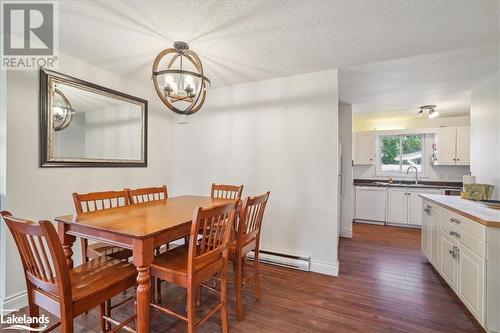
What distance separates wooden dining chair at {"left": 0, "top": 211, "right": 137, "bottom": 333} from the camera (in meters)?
1.13

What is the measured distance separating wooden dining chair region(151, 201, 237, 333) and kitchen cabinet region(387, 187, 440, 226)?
14.5 ft

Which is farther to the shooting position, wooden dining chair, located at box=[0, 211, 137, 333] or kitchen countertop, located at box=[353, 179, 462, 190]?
kitchen countertop, located at box=[353, 179, 462, 190]

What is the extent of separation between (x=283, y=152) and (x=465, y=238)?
1.90m

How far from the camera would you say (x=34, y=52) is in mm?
2143

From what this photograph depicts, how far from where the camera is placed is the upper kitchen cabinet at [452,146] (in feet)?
15.0

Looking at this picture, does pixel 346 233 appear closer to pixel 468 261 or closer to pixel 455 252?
pixel 455 252

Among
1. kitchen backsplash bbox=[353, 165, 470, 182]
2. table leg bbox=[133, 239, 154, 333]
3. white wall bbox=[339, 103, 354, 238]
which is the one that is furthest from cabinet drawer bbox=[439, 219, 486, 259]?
kitchen backsplash bbox=[353, 165, 470, 182]

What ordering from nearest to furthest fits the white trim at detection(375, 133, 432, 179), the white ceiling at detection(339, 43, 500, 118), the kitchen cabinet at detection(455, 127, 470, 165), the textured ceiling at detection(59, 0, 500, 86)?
1. the textured ceiling at detection(59, 0, 500, 86)
2. the white ceiling at detection(339, 43, 500, 118)
3. the kitchen cabinet at detection(455, 127, 470, 165)
4. the white trim at detection(375, 133, 432, 179)

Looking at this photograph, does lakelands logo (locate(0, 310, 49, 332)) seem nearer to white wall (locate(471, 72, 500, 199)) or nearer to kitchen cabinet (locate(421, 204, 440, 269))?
kitchen cabinet (locate(421, 204, 440, 269))

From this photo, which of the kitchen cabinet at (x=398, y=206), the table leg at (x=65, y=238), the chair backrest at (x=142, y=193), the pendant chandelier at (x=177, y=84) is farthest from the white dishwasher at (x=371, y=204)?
the table leg at (x=65, y=238)

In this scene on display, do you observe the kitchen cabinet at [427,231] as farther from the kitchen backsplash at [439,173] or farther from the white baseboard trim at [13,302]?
the white baseboard trim at [13,302]

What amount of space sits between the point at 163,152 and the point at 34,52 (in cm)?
180

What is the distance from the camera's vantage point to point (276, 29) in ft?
6.41

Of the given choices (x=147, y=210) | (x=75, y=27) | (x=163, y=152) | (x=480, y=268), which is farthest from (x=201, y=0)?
(x=480, y=268)
